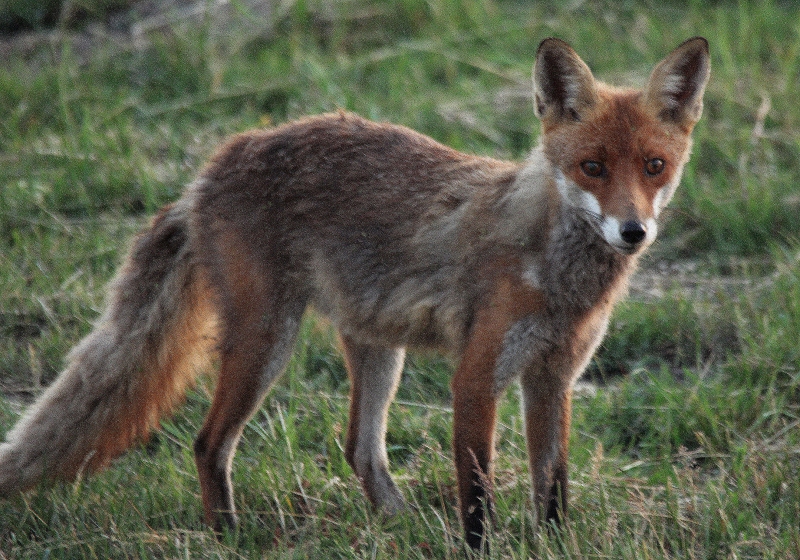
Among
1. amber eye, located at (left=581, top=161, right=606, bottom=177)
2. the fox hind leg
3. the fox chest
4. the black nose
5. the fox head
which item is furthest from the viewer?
the fox hind leg

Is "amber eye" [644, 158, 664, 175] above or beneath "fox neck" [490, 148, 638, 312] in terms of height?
above

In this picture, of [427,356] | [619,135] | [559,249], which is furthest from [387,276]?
[619,135]

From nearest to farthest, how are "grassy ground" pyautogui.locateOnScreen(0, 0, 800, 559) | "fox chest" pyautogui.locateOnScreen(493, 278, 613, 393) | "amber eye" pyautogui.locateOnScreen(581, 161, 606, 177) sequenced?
"amber eye" pyautogui.locateOnScreen(581, 161, 606, 177)
"fox chest" pyautogui.locateOnScreen(493, 278, 613, 393)
"grassy ground" pyautogui.locateOnScreen(0, 0, 800, 559)

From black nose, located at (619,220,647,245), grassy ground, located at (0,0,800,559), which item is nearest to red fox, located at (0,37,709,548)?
black nose, located at (619,220,647,245)

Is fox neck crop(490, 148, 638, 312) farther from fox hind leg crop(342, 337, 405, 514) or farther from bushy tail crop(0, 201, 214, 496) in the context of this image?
bushy tail crop(0, 201, 214, 496)

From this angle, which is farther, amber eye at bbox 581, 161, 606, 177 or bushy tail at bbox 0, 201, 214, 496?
bushy tail at bbox 0, 201, 214, 496

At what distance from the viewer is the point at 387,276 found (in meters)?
4.51

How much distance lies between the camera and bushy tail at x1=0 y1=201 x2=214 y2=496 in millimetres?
4539

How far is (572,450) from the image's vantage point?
15.9 feet

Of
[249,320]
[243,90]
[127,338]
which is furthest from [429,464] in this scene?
[243,90]

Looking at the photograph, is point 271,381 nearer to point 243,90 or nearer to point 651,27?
point 243,90

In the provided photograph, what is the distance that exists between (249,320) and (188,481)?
2.75 ft

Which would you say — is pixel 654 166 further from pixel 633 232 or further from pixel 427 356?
pixel 427 356

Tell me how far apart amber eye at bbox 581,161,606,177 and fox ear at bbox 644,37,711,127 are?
367mm
